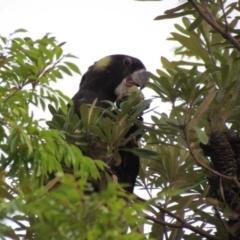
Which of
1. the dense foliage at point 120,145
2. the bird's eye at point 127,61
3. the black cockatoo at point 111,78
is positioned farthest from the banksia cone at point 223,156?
the bird's eye at point 127,61

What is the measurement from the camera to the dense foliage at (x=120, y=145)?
4.98 feet

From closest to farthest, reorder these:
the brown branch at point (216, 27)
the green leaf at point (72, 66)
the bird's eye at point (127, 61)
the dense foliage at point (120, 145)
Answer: the dense foliage at point (120, 145) < the green leaf at point (72, 66) < the brown branch at point (216, 27) < the bird's eye at point (127, 61)

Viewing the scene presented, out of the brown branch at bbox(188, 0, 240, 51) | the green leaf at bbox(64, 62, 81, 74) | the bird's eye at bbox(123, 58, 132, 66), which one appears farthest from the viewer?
the bird's eye at bbox(123, 58, 132, 66)

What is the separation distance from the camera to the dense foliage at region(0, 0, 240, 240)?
1517mm

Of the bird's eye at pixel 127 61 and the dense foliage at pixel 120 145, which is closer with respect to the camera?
the dense foliage at pixel 120 145

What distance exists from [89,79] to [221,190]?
75.5 inches

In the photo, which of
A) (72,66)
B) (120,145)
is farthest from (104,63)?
(72,66)

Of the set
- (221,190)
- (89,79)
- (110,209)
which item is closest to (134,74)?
(89,79)

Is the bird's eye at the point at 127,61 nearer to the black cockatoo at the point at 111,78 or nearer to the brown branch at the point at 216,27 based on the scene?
the black cockatoo at the point at 111,78

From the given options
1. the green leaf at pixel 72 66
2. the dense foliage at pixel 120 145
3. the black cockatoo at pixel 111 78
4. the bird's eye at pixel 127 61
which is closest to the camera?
the dense foliage at pixel 120 145

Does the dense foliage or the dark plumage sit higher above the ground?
the dark plumage

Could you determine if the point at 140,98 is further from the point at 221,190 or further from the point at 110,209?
the point at 110,209

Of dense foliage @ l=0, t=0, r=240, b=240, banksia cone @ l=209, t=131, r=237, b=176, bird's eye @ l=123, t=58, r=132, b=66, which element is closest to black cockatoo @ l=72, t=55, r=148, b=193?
bird's eye @ l=123, t=58, r=132, b=66

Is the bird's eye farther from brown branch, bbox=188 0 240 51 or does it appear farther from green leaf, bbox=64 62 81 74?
green leaf, bbox=64 62 81 74
